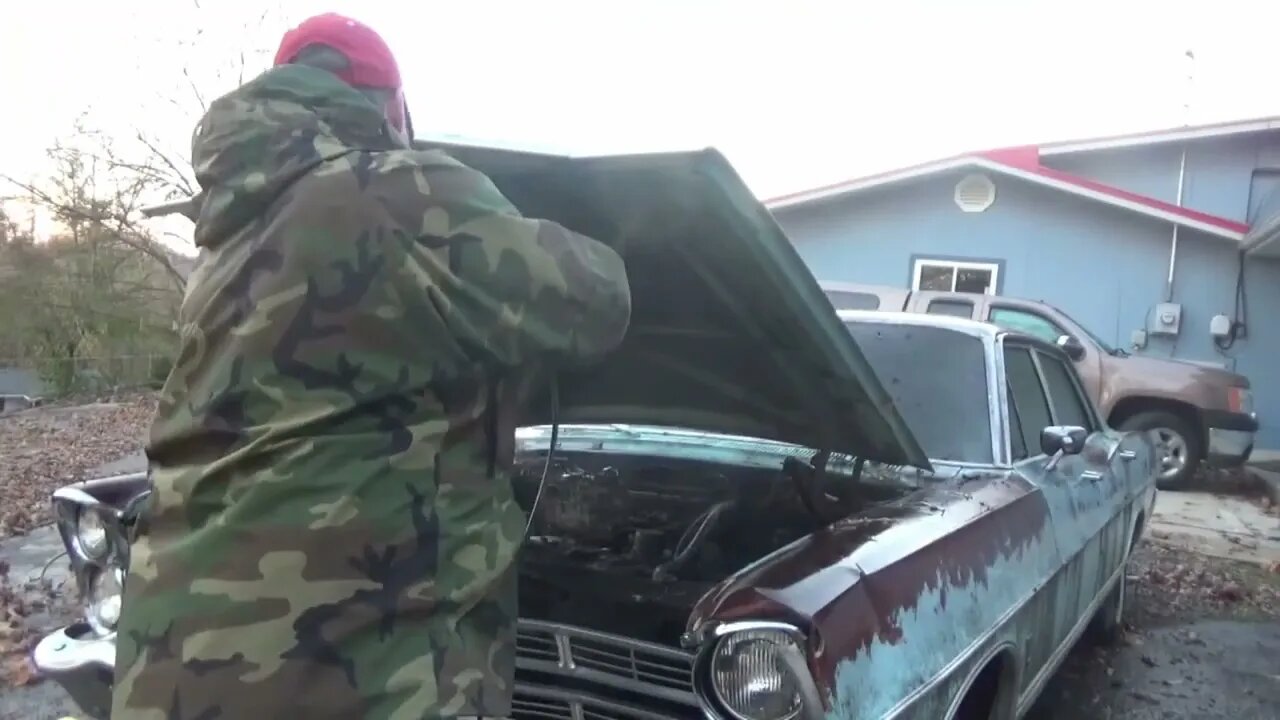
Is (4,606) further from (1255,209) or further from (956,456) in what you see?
(1255,209)

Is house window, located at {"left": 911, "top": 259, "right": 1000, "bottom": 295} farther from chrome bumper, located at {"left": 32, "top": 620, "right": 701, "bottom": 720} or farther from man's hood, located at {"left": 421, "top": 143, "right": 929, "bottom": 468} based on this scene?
chrome bumper, located at {"left": 32, "top": 620, "right": 701, "bottom": 720}

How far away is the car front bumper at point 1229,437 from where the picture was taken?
34.2 ft

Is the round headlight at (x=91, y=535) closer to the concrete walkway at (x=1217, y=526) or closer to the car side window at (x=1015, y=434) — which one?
the car side window at (x=1015, y=434)

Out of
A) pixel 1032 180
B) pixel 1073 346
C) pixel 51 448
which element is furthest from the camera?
pixel 1032 180

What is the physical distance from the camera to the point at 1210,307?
1334 centimetres

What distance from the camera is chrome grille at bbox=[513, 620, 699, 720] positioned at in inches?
91.4

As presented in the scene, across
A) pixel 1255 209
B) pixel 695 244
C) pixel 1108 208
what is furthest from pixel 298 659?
pixel 1255 209

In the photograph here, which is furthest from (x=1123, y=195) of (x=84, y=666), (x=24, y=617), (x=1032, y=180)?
(x=84, y=666)

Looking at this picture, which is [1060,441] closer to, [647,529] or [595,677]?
[647,529]

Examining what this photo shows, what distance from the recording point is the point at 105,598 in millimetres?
2900

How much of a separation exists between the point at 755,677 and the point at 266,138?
4.44 ft

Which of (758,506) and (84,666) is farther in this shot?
(758,506)

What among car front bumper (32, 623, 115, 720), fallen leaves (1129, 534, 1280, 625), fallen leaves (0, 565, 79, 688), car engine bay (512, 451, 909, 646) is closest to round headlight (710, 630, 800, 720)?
car engine bay (512, 451, 909, 646)

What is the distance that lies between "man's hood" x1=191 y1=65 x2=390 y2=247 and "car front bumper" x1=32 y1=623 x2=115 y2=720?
1493 mm
